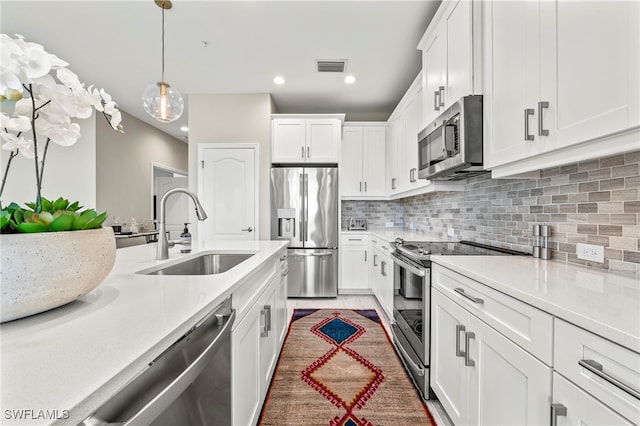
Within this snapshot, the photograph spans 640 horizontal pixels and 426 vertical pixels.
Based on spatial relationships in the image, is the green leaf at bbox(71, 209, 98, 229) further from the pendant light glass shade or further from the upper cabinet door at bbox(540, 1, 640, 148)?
the pendant light glass shade

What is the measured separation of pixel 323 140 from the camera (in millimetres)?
3824

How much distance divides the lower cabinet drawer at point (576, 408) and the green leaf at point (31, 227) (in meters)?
1.37

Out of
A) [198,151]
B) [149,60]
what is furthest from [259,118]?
[149,60]

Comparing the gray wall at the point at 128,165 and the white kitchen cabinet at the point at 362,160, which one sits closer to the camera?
the white kitchen cabinet at the point at 362,160

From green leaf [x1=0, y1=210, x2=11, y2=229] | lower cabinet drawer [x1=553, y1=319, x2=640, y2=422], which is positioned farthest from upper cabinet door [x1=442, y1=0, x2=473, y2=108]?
green leaf [x1=0, y1=210, x2=11, y2=229]

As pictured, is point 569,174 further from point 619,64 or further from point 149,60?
point 149,60

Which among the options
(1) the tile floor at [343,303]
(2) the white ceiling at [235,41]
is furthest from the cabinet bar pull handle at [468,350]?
(2) the white ceiling at [235,41]

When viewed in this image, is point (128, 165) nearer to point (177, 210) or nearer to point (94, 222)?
point (177, 210)

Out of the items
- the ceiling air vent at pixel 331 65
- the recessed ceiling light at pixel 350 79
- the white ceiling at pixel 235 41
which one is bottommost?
the recessed ceiling light at pixel 350 79

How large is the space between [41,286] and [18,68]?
18.1 inches

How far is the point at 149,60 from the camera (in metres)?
3.01

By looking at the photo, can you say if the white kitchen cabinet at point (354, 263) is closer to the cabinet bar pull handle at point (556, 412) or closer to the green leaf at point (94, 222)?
the cabinet bar pull handle at point (556, 412)

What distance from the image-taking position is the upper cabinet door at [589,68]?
844mm

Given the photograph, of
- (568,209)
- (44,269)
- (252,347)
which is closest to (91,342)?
(44,269)
